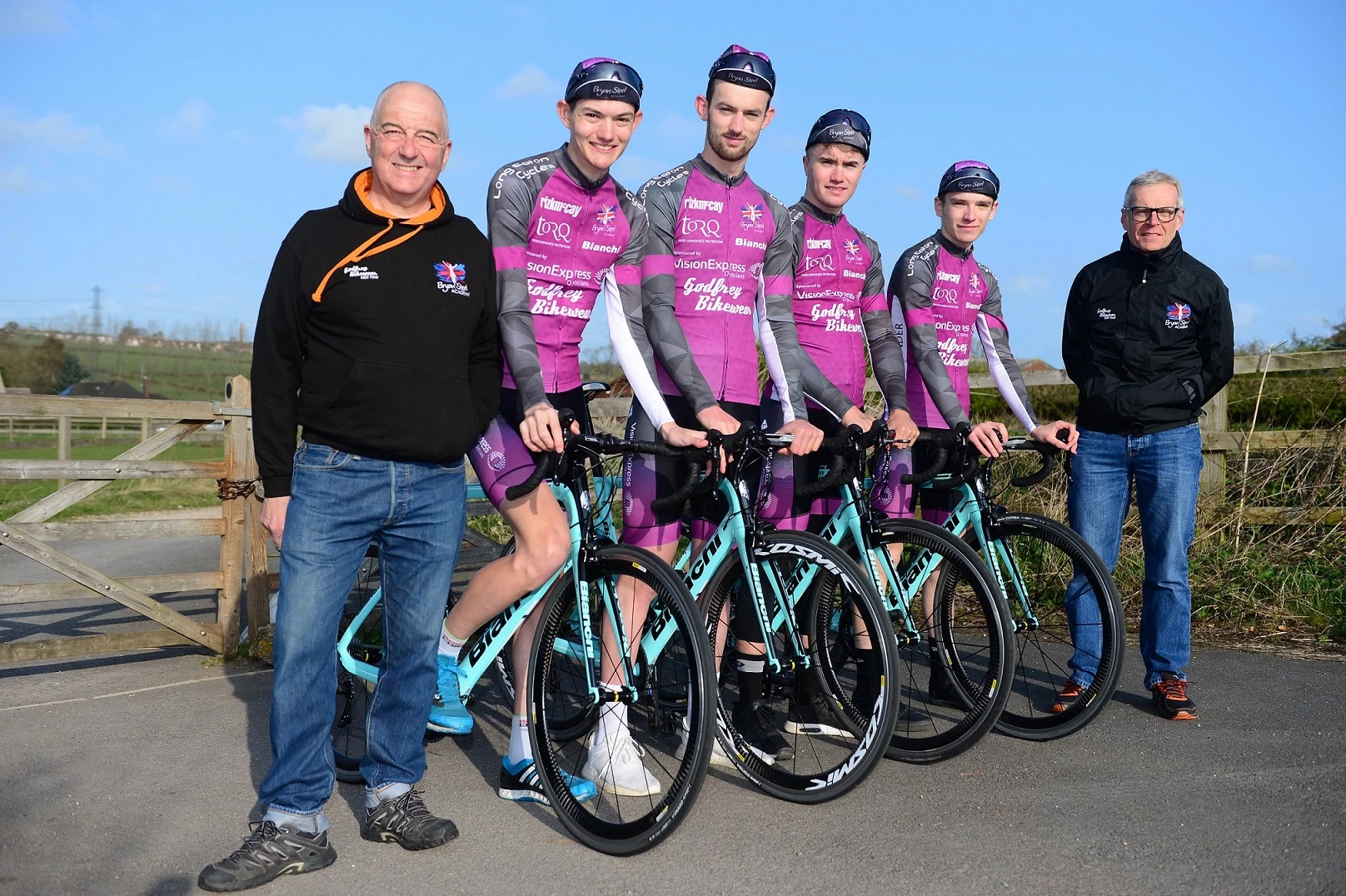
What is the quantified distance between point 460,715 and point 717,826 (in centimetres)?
110

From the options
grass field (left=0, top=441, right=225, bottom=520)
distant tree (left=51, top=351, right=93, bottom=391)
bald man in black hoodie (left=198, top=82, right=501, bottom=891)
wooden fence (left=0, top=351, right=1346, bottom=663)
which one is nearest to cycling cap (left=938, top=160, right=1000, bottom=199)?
bald man in black hoodie (left=198, top=82, right=501, bottom=891)

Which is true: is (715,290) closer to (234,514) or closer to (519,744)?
(519,744)

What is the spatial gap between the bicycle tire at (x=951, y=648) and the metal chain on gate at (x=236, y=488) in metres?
3.82

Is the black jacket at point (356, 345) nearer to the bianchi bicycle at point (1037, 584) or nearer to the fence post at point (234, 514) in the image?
the bianchi bicycle at point (1037, 584)

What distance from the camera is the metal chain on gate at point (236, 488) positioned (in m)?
6.64

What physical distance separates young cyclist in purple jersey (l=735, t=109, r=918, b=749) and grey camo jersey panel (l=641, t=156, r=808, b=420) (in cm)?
24

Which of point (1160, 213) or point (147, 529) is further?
point (147, 529)

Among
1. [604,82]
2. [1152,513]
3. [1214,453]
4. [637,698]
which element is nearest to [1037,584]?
[1152,513]

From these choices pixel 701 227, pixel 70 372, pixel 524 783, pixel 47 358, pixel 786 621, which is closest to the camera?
pixel 786 621

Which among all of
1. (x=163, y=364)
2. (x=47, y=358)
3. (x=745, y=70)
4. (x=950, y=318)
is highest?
(x=745, y=70)

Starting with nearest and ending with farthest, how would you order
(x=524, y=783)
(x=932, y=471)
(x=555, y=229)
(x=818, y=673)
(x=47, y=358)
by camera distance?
(x=524, y=783) < (x=555, y=229) < (x=818, y=673) < (x=932, y=471) < (x=47, y=358)

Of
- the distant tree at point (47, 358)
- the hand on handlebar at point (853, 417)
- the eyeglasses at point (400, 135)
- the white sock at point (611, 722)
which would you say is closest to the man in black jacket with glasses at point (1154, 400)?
the hand on handlebar at point (853, 417)

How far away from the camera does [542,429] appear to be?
3844 mm

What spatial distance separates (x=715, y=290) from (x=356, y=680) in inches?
85.0
